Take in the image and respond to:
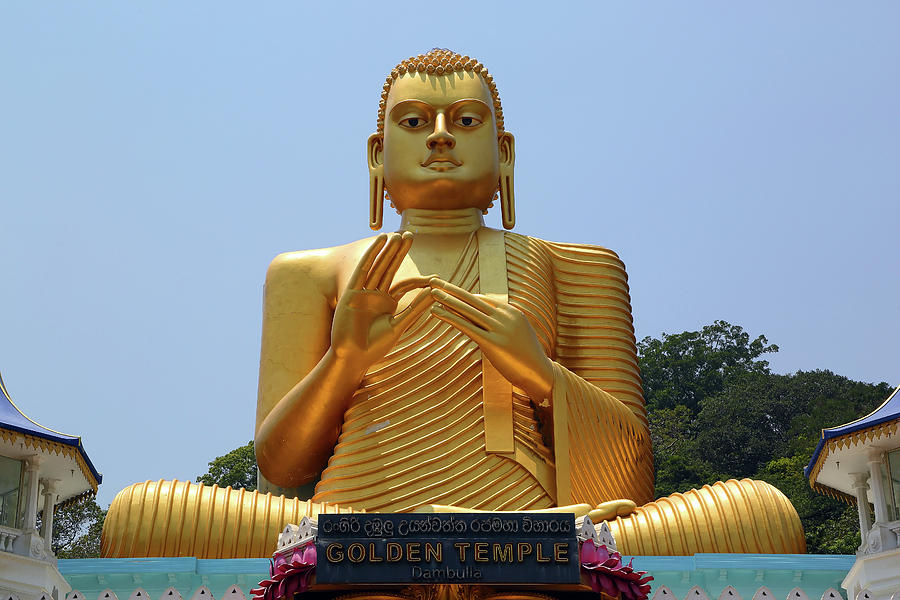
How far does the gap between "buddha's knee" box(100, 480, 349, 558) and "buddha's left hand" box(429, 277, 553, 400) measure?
→ 1.45 meters

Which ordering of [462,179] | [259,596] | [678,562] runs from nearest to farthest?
[259,596]
[678,562]
[462,179]

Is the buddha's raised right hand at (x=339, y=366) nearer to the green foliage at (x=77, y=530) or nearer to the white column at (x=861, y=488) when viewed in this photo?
the white column at (x=861, y=488)

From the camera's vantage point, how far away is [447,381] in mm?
10062

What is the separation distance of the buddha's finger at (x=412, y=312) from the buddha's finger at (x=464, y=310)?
0.22 ft

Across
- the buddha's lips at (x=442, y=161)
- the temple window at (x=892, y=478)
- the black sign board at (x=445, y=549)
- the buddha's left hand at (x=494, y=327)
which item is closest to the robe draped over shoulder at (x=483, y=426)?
the buddha's left hand at (x=494, y=327)

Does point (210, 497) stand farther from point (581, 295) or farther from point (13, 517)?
point (581, 295)

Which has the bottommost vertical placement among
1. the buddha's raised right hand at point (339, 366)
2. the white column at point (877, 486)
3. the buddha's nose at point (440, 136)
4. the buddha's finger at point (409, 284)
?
the white column at point (877, 486)

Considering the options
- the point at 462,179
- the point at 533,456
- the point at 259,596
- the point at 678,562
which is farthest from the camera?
the point at 462,179

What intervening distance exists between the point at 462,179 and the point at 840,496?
143 inches

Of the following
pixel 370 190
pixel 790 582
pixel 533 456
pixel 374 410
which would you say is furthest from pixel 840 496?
pixel 370 190

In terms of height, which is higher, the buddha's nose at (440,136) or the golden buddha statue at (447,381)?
the buddha's nose at (440,136)

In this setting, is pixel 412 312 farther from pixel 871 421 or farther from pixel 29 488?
pixel 871 421

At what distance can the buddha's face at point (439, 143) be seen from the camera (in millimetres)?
10734

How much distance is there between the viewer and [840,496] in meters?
10.0
